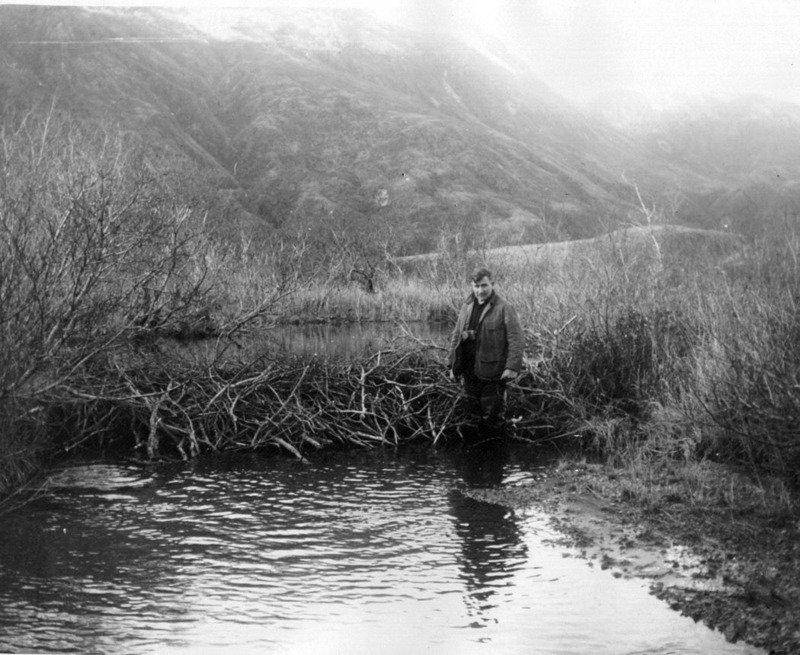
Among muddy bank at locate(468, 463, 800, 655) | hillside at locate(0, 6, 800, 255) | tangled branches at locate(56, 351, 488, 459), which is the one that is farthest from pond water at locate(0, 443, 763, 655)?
hillside at locate(0, 6, 800, 255)

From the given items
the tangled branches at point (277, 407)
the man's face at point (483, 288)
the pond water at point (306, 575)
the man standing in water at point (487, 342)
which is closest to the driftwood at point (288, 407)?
Answer: the tangled branches at point (277, 407)

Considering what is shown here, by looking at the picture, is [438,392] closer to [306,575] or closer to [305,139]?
[306,575]

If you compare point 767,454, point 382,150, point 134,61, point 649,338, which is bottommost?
point 767,454

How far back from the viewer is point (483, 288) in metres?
10.5

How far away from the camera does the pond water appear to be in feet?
18.3

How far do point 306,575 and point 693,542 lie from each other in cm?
296

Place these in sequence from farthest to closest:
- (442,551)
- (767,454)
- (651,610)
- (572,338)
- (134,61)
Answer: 1. (134,61)
2. (572,338)
3. (767,454)
4. (442,551)
5. (651,610)

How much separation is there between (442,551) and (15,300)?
4110 millimetres

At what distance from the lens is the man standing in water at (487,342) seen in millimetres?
10492

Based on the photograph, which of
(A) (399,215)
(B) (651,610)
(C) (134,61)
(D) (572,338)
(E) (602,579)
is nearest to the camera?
(B) (651,610)

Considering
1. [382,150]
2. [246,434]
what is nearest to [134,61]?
[382,150]

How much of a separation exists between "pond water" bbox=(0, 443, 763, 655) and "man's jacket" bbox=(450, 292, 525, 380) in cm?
140

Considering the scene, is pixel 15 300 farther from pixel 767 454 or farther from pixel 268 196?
pixel 268 196

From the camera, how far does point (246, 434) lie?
1155 cm
